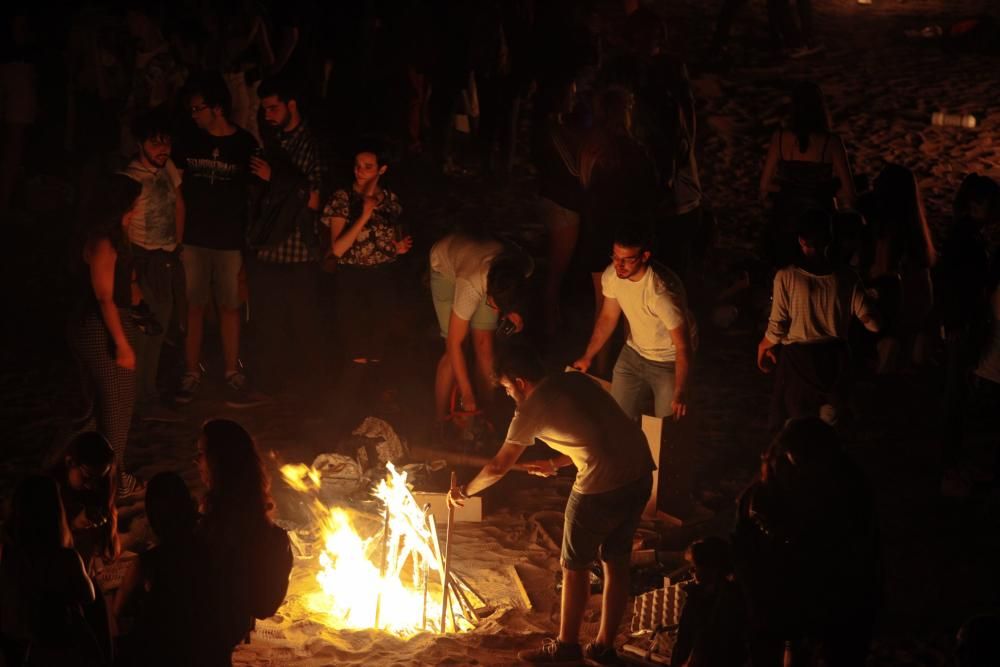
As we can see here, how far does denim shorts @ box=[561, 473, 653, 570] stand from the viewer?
6.39 m

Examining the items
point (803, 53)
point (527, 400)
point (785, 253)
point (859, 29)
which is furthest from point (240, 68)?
point (859, 29)

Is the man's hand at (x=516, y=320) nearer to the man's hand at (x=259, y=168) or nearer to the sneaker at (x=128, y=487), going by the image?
the man's hand at (x=259, y=168)

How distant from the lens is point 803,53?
18.3 m

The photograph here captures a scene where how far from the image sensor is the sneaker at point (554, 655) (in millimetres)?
6562

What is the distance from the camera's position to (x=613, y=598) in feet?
21.5

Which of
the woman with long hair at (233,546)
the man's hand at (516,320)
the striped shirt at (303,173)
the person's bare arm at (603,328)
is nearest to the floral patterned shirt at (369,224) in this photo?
the striped shirt at (303,173)

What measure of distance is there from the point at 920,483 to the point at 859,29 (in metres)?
12.5

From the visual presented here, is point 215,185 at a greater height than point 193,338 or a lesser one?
greater

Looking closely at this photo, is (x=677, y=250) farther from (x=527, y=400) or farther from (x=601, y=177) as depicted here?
(x=527, y=400)

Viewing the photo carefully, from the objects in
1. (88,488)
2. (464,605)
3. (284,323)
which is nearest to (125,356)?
(88,488)

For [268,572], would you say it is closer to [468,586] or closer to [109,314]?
[468,586]

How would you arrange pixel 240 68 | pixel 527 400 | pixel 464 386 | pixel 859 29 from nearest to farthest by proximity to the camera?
pixel 527 400 < pixel 464 386 < pixel 240 68 < pixel 859 29

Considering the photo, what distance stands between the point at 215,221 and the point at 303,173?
73cm

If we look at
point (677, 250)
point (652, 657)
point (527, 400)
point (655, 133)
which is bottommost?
point (652, 657)
